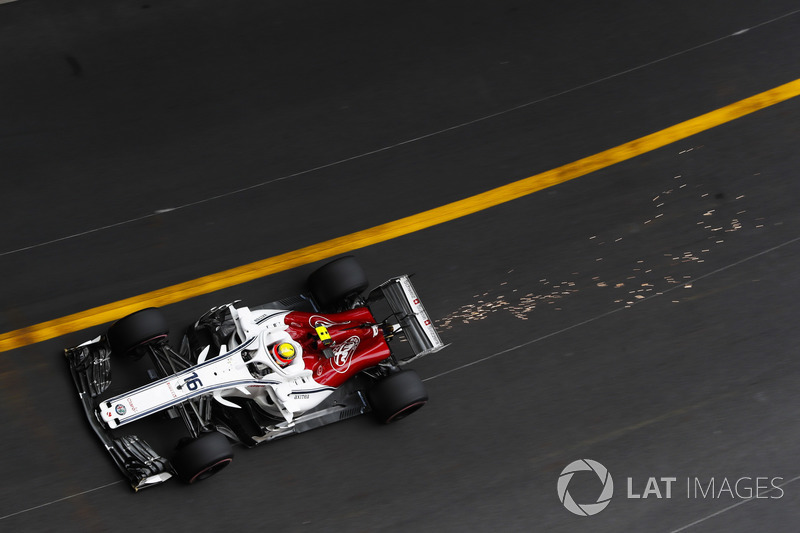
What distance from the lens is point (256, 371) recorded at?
665 centimetres

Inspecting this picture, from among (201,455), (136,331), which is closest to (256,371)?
(201,455)

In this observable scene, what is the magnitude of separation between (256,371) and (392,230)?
2062mm

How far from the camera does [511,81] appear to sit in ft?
28.0

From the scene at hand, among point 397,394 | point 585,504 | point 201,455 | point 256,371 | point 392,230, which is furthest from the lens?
point 392,230

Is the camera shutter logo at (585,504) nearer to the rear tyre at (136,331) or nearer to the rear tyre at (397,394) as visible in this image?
the rear tyre at (397,394)

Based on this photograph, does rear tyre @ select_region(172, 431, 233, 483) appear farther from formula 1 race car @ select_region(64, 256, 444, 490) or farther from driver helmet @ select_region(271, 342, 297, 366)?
driver helmet @ select_region(271, 342, 297, 366)

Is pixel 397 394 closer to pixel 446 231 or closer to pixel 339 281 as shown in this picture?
pixel 339 281

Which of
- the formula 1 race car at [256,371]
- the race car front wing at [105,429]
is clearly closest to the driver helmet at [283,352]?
the formula 1 race car at [256,371]

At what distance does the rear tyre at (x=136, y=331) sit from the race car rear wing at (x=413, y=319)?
6.34ft

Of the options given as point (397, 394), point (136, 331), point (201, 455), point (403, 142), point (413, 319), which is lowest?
point (397, 394)

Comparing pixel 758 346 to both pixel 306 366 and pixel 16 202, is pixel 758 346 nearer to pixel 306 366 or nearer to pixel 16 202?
pixel 306 366

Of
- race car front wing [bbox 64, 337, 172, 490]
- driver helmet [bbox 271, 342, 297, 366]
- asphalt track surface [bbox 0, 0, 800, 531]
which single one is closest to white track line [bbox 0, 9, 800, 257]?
asphalt track surface [bbox 0, 0, 800, 531]

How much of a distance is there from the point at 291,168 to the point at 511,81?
2.60 metres

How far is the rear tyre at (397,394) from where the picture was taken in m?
6.90
